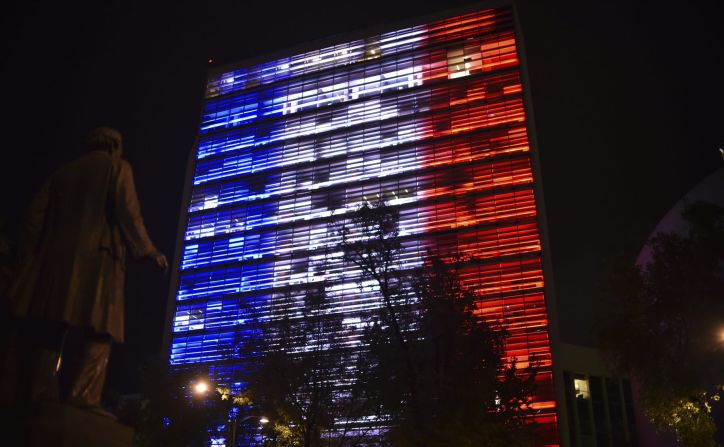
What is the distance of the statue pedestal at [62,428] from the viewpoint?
19.2 ft

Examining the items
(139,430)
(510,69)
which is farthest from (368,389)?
(510,69)

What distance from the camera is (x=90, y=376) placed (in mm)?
6512

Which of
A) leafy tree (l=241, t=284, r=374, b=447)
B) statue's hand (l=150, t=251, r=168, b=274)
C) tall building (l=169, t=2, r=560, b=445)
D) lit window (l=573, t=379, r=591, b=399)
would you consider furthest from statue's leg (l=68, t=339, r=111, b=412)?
lit window (l=573, t=379, r=591, b=399)

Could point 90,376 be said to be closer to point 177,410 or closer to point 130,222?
point 130,222

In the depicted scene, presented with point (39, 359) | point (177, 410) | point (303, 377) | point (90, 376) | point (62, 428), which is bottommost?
point (62, 428)

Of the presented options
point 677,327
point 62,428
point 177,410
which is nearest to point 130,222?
point 62,428

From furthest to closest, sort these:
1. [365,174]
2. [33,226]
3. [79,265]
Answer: [365,174] → [33,226] → [79,265]

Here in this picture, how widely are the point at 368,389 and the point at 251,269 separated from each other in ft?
105

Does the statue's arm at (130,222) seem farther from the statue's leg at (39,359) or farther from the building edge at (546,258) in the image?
the building edge at (546,258)

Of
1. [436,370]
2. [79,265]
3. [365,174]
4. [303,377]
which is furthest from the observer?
[365,174]

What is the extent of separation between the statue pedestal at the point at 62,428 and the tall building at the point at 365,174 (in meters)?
38.5

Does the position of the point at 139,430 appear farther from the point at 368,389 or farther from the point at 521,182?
the point at 521,182

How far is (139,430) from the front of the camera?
36000 mm

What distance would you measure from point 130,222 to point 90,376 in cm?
158
